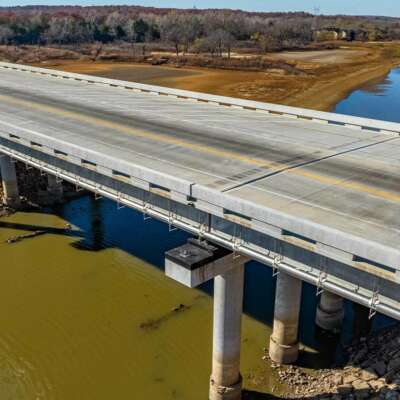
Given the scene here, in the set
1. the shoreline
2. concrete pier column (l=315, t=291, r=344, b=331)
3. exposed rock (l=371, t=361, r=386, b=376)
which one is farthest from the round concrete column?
the shoreline

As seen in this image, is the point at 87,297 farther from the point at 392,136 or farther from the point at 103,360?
the point at 392,136

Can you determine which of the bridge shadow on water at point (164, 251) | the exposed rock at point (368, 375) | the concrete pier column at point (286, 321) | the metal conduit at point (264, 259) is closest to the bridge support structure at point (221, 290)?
the metal conduit at point (264, 259)

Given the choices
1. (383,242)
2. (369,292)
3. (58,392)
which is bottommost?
(58,392)

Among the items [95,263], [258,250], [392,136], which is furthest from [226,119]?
[258,250]

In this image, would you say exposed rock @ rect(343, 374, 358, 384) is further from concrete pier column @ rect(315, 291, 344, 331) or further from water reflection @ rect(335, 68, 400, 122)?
water reflection @ rect(335, 68, 400, 122)

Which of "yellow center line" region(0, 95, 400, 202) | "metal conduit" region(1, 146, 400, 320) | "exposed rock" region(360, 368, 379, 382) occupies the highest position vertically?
"yellow center line" region(0, 95, 400, 202)

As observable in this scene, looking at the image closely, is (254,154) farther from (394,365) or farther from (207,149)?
(394,365)

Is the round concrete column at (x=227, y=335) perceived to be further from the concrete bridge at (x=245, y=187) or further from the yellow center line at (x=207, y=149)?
the yellow center line at (x=207, y=149)
